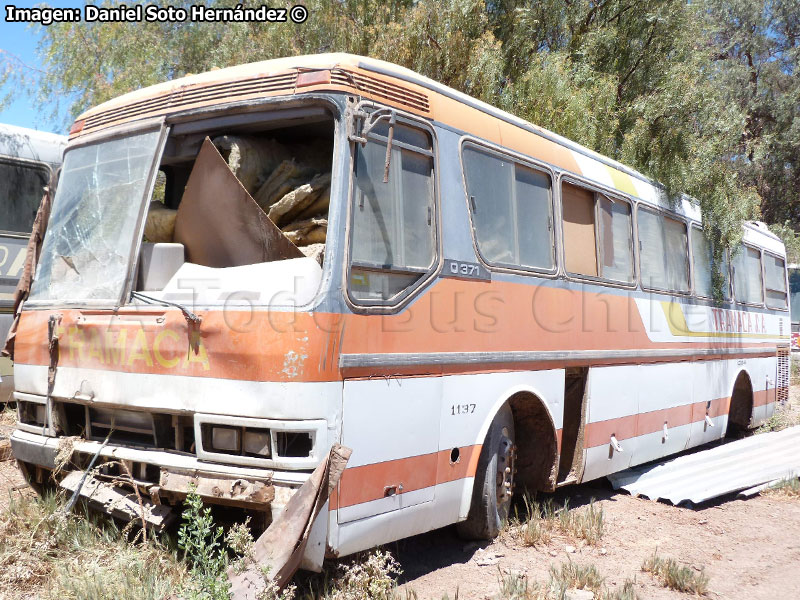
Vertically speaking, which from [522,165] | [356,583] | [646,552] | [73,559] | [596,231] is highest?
[522,165]

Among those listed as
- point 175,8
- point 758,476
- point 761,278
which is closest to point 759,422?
point 761,278

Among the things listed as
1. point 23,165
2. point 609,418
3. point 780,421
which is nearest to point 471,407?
point 609,418

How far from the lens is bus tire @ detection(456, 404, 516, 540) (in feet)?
18.0

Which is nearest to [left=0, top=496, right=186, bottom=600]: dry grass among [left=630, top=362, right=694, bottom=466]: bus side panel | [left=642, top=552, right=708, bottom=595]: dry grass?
[left=642, top=552, right=708, bottom=595]: dry grass

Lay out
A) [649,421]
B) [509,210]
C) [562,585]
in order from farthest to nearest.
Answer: [649,421], [509,210], [562,585]

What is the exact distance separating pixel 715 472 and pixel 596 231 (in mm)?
3445

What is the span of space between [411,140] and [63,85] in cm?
1260

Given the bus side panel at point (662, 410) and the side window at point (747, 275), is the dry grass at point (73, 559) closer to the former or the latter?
the bus side panel at point (662, 410)

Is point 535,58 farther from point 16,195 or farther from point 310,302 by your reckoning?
point 310,302

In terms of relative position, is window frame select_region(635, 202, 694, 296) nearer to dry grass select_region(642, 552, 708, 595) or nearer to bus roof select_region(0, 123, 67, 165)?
dry grass select_region(642, 552, 708, 595)

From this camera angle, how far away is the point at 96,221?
200 inches

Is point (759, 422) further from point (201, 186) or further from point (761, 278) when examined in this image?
point (201, 186)

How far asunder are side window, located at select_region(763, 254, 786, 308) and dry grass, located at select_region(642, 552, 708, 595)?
26.0ft

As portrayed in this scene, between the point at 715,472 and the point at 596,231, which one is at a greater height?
the point at 596,231
